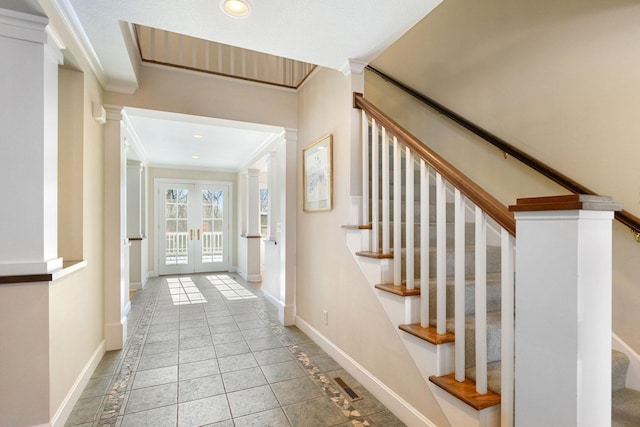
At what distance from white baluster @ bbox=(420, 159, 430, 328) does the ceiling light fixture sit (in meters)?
1.32

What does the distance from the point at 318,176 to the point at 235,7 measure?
4.75 ft

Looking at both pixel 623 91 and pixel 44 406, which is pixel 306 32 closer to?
pixel 623 91

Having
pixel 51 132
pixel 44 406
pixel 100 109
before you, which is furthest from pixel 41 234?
pixel 100 109

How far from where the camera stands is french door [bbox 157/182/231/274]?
6703 mm

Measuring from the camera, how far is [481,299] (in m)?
1.33

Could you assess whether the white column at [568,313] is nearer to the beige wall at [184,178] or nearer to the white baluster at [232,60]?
the white baluster at [232,60]

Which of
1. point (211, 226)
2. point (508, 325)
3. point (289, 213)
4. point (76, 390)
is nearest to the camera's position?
point (508, 325)

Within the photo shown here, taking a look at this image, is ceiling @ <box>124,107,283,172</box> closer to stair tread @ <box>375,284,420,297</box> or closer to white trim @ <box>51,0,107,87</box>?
white trim @ <box>51,0,107,87</box>

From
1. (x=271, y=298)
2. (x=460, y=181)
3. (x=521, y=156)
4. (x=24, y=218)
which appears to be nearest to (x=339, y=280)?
(x=460, y=181)

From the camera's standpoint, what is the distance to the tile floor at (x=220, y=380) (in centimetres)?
186

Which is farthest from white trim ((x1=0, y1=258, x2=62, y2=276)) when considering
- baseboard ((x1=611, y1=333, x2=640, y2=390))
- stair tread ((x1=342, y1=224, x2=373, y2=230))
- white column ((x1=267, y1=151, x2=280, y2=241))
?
baseboard ((x1=611, y1=333, x2=640, y2=390))

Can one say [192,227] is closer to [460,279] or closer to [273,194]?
[273,194]

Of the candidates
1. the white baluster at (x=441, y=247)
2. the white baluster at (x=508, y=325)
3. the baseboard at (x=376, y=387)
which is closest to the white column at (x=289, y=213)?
the baseboard at (x=376, y=387)

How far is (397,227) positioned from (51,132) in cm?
201
